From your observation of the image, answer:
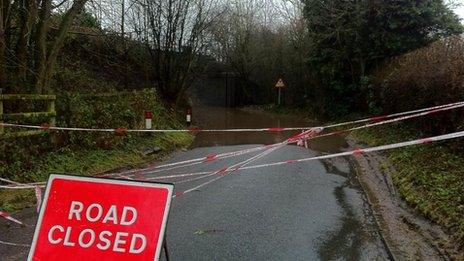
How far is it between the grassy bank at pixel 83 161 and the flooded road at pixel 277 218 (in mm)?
2186

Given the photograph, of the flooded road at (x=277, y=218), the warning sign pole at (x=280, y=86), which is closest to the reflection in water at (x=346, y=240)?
the flooded road at (x=277, y=218)

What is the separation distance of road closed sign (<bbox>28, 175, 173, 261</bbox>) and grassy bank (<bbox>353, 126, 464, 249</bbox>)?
4.28 m

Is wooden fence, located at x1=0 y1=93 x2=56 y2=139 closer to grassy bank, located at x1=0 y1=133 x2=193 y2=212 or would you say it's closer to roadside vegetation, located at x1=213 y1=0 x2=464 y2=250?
grassy bank, located at x1=0 y1=133 x2=193 y2=212

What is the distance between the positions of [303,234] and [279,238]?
413mm

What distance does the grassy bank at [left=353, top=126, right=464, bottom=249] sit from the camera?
7.50m

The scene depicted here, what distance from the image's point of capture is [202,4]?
23.9m

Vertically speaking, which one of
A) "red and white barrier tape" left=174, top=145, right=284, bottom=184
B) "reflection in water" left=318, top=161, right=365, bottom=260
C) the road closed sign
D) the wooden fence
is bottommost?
"reflection in water" left=318, top=161, right=365, bottom=260

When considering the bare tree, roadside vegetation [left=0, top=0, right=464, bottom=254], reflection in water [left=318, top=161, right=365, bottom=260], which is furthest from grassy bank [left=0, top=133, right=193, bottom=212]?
reflection in water [left=318, top=161, right=365, bottom=260]

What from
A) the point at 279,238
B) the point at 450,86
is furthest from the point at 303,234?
the point at 450,86

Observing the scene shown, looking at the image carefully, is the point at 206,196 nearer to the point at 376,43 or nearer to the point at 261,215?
the point at 261,215

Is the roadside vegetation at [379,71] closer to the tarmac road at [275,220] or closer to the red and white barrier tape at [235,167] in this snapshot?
the tarmac road at [275,220]

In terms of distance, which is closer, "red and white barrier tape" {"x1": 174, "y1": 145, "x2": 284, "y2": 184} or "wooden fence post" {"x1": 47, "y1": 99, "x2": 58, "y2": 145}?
"red and white barrier tape" {"x1": 174, "y1": 145, "x2": 284, "y2": 184}

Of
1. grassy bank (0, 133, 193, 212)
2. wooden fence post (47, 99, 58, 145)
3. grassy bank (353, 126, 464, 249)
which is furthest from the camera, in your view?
wooden fence post (47, 99, 58, 145)

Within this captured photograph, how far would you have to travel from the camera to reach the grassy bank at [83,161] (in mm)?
8703
